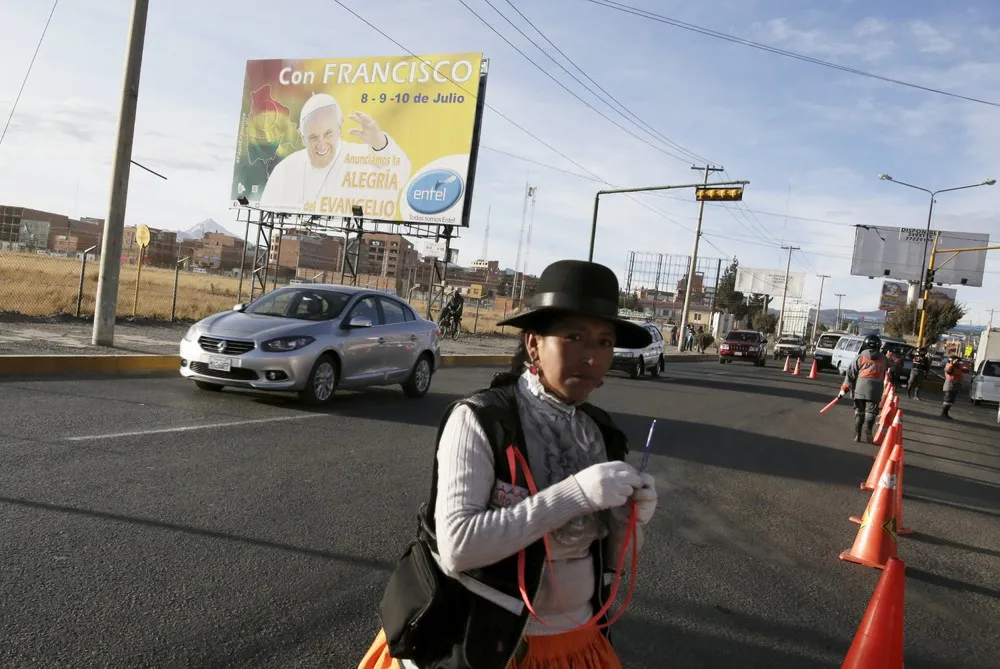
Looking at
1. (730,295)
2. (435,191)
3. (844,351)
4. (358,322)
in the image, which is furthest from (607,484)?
(730,295)

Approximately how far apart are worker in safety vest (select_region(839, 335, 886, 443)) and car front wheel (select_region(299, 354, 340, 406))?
7.58 meters

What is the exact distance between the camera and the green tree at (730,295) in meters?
95.0

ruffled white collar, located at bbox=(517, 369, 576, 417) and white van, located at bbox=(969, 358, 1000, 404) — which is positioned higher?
ruffled white collar, located at bbox=(517, 369, 576, 417)

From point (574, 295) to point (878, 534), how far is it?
191 inches

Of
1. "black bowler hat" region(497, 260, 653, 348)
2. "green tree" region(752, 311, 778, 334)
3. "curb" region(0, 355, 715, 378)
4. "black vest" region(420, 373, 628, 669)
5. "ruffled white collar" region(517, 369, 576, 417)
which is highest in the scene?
"green tree" region(752, 311, 778, 334)

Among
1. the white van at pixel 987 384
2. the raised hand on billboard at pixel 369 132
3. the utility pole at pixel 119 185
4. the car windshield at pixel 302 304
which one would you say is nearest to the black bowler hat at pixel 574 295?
the car windshield at pixel 302 304

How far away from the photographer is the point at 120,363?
11.9m

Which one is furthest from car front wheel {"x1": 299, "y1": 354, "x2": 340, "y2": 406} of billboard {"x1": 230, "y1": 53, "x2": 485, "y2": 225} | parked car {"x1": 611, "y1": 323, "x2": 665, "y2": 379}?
billboard {"x1": 230, "y1": 53, "x2": 485, "y2": 225}

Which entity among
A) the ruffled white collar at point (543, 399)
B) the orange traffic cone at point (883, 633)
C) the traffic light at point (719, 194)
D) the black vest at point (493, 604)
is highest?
the traffic light at point (719, 194)

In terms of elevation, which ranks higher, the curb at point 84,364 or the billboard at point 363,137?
the billboard at point 363,137

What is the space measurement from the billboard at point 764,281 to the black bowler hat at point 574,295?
295ft

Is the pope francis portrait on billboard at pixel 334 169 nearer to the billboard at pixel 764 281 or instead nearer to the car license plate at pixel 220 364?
the car license plate at pixel 220 364

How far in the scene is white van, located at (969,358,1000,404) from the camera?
24.9 meters

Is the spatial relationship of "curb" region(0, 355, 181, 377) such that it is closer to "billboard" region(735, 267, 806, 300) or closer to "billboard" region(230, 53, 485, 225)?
"billboard" region(230, 53, 485, 225)
